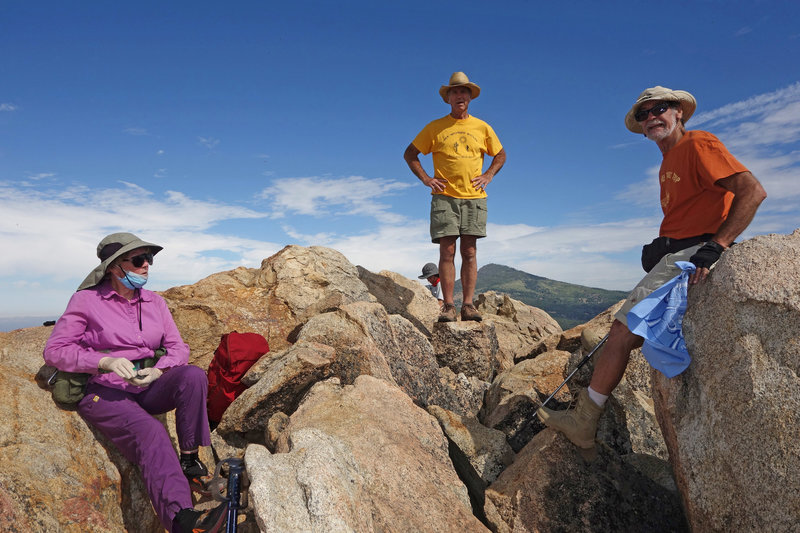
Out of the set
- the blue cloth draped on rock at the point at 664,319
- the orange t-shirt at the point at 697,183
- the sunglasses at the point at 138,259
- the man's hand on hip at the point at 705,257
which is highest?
the orange t-shirt at the point at 697,183

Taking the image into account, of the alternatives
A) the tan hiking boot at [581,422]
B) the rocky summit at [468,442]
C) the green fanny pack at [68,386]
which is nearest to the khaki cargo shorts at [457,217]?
the rocky summit at [468,442]

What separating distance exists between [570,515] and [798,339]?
11.2ft

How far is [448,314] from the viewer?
450 inches

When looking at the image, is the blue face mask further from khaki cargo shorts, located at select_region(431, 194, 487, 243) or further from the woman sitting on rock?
khaki cargo shorts, located at select_region(431, 194, 487, 243)

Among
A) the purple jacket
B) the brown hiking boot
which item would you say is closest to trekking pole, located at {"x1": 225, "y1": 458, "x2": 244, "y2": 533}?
the purple jacket

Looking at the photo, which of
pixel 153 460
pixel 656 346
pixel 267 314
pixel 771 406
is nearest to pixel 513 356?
pixel 267 314

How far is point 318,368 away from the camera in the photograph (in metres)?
7.80

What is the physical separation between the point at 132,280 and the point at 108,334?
0.80 metres

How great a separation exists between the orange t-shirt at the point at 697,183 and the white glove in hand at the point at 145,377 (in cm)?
714

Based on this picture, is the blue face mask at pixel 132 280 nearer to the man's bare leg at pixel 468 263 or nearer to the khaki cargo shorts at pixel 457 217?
the khaki cargo shorts at pixel 457 217

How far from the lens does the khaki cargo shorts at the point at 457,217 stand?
11.2 meters

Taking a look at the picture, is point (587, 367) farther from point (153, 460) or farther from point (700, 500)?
point (153, 460)

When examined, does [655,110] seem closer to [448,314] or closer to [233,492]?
[448,314]

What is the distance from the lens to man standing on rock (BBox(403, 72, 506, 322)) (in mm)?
11320
